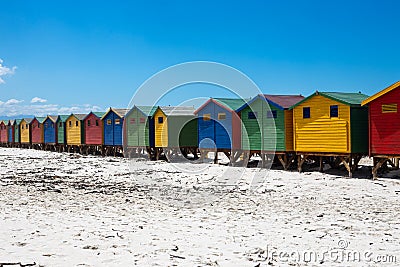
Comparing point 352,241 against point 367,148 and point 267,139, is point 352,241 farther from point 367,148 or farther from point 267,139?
point 267,139

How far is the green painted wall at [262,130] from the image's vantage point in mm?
24234

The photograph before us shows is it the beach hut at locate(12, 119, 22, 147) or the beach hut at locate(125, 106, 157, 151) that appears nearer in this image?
the beach hut at locate(125, 106, 157, 151)

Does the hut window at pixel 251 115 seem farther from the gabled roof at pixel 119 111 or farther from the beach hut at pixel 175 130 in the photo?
the gabled roof at pixel 119 111

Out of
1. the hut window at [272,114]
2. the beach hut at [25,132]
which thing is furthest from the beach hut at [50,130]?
the hut window at [272,114]

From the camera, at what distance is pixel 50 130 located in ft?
170

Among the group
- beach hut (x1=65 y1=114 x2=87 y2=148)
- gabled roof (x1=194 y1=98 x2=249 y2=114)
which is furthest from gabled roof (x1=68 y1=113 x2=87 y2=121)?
gabled roof (x1=194 y1=98 x2=249 y2=114)

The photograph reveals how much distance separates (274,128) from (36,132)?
39.3 m

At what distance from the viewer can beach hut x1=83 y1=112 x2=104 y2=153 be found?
42000mm

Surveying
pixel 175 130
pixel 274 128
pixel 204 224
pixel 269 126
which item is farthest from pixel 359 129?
pixel 175 130

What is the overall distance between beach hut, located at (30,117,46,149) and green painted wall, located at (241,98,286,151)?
34.7 m

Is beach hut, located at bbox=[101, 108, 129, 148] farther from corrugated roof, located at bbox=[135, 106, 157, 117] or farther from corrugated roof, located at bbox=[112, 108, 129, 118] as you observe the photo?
corrugated roof, located at bbox=[135, 106, 157, 117]

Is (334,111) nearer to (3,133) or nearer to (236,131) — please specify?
(236,131)

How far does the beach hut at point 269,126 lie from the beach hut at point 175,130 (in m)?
7.81

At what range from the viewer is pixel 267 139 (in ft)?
82.0
